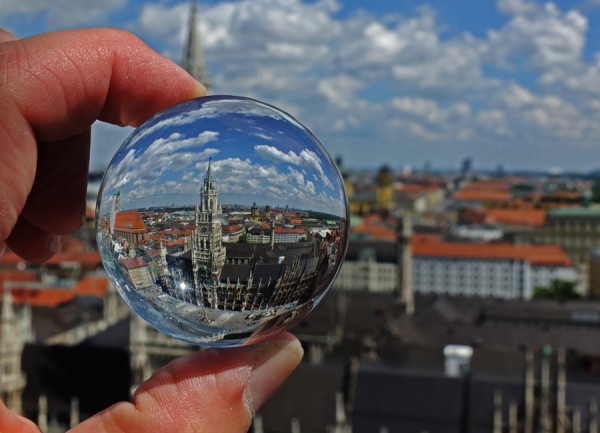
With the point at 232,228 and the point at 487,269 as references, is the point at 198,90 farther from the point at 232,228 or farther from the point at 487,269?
the point at 487,269

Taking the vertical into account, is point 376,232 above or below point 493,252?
above

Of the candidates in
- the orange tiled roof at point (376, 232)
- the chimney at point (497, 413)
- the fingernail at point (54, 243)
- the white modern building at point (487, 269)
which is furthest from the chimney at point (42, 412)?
the orange tiled roof at point (376, 232)

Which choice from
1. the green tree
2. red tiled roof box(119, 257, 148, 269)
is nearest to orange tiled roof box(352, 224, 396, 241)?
the green tree

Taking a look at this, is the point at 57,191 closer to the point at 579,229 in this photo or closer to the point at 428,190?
the point at 579,229

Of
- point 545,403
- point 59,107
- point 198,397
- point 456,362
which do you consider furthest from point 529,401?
point 59,107

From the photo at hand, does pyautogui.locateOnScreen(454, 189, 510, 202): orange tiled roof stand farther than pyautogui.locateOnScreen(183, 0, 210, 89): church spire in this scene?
Yes

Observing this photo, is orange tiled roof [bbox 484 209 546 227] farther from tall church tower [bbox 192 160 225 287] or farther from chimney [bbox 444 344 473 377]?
tall church tower [bbox 192 160 225 287]

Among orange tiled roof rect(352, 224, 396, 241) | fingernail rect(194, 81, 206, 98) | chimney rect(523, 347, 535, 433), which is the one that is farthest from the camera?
orange tiled roof rect(352, 224, 396, 241)

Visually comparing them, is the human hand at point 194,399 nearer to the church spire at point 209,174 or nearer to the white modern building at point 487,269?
the church spire at point 209,174
